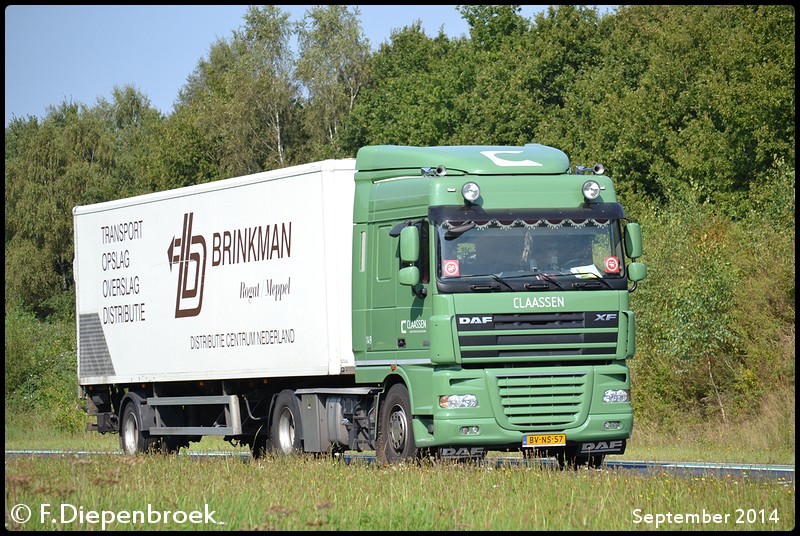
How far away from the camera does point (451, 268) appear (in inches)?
629

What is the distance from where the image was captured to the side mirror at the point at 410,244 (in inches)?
627

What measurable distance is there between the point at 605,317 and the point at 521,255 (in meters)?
1.23

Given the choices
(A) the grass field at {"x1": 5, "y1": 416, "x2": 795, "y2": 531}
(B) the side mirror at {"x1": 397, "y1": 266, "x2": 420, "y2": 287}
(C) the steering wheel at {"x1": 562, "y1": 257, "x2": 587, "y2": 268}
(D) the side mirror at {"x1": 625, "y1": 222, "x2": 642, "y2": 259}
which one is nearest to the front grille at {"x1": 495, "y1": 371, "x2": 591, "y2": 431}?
(A) the grass field at {"x1": 5, "y1": 416, "x2": 795, "y2": 531}

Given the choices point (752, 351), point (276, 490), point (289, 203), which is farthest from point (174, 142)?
point (276, 490)

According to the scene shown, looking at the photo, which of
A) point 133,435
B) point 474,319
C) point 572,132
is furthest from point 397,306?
point 572,132

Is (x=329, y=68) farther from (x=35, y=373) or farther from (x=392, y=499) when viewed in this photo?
(x=392, y=499)

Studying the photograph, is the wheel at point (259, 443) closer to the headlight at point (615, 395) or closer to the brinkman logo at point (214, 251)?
the brinkman logo at point (214, 251)

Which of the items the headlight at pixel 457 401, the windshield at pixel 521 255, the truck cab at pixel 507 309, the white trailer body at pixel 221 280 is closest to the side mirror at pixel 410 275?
the truck cab at pixel 507 309

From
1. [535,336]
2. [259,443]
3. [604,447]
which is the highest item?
[535,336]

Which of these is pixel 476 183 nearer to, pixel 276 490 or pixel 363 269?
pixel 363 269

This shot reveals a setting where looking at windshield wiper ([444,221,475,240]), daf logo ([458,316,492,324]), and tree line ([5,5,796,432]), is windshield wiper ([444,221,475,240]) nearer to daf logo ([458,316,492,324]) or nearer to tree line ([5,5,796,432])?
daf logo ([458,316,492,324])

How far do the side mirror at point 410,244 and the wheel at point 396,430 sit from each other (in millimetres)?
1834

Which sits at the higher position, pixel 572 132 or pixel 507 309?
pixel 572 132

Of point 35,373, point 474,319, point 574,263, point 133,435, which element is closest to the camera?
point 474,319
